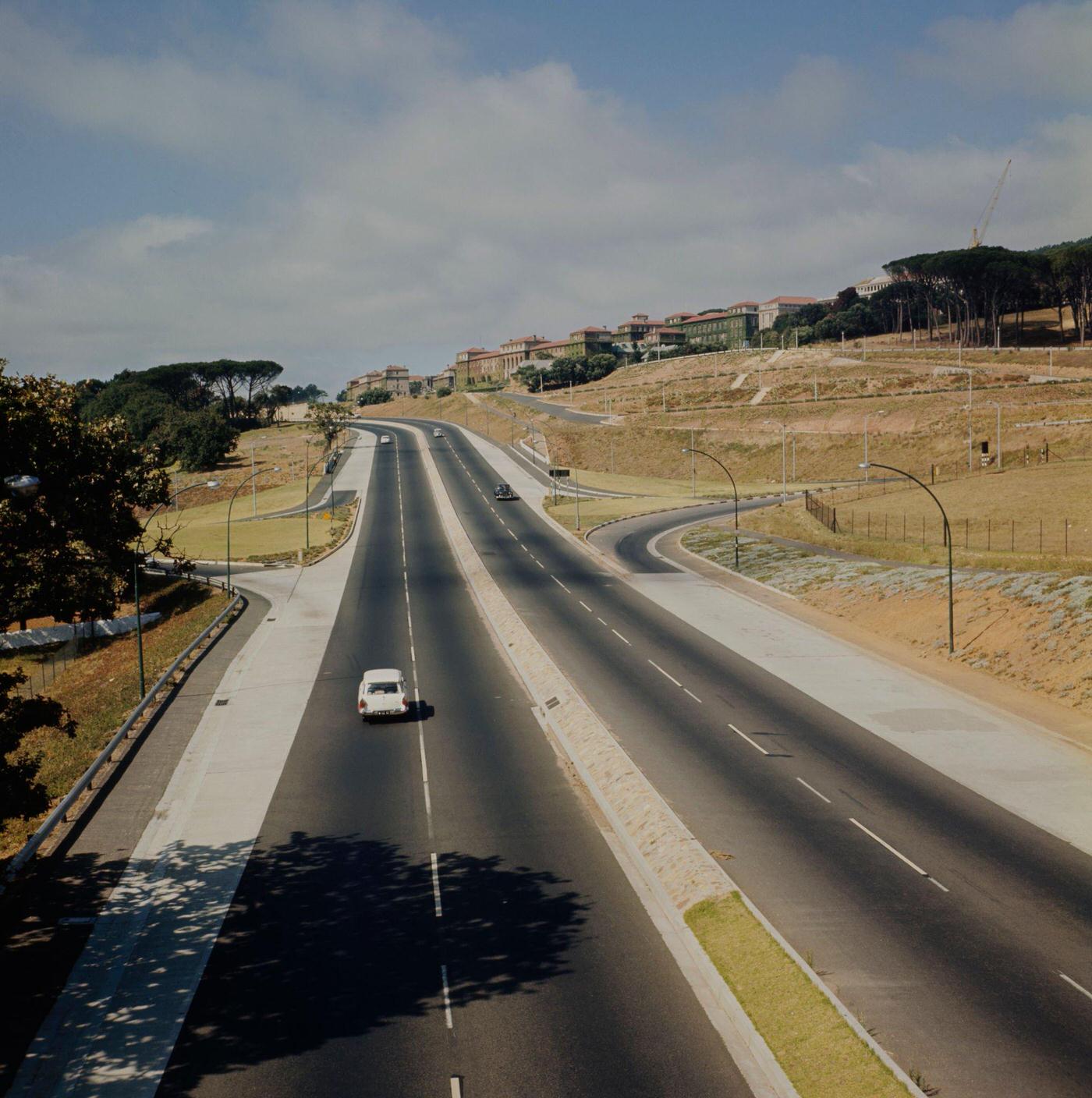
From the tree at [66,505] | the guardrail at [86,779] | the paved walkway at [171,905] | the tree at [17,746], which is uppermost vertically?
the tree at [66,505]

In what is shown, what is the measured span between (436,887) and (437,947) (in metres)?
3.02

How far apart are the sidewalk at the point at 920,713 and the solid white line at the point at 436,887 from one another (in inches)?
693

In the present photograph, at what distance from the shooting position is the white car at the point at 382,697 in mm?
39219

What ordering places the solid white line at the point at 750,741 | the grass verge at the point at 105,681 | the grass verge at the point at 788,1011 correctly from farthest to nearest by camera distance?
the solid white line at the point at 750,741
the grass verge at the point at 105,681
the grass verge at the point at 788,1011

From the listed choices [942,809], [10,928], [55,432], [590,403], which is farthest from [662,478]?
[10,928]

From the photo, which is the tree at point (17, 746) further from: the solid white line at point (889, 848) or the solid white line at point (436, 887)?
the solid white line at point (889, 848)

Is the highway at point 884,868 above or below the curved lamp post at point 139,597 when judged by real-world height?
below

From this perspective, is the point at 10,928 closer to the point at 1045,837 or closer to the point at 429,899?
the point at 429,899

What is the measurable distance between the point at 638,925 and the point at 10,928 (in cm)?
1488

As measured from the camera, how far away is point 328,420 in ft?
542

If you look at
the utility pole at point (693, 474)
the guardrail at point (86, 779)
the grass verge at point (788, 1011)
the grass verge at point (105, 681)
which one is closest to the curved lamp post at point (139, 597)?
the grass verge at point (105, 681)

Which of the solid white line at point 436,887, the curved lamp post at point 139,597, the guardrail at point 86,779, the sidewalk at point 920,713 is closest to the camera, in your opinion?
the solid white line at point 436,887

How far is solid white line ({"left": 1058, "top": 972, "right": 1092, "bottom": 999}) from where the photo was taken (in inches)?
746

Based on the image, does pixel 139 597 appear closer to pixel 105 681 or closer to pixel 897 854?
pixel 105 681
